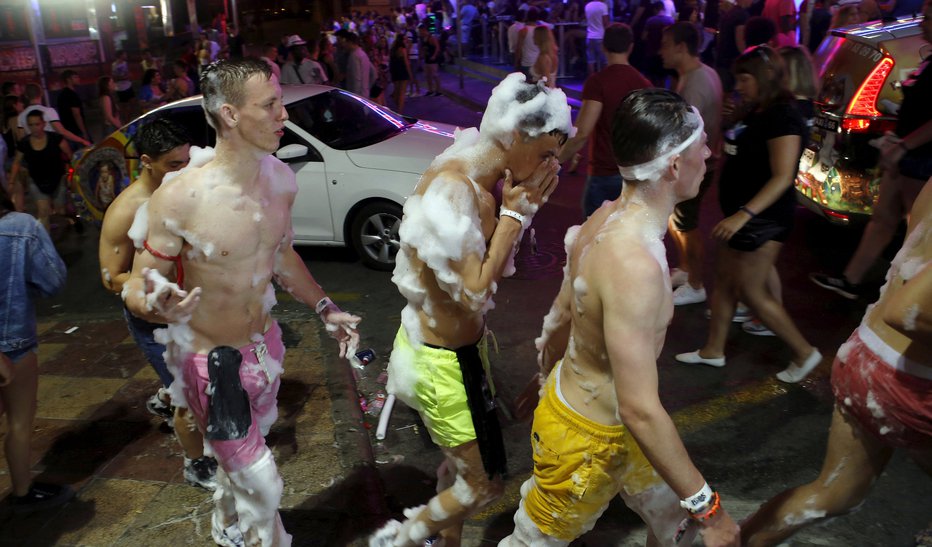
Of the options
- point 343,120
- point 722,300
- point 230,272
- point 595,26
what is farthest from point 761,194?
point 595,26

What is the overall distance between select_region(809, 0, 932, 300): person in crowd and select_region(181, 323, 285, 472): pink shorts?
4.46m

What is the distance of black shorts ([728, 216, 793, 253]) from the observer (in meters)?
4.59

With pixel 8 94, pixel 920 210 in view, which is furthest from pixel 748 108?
pixel 8 94

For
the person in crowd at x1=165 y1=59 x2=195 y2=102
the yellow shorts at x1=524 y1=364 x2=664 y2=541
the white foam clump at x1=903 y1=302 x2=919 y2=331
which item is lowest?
the yellow shorts at x1=524 y1=364 x2=664 y2=541

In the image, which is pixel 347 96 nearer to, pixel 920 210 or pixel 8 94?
pixel 8 94

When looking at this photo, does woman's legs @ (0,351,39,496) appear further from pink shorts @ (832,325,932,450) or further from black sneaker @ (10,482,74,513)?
pink shorts @ (832,325,932,450)

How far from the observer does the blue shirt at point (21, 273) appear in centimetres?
352

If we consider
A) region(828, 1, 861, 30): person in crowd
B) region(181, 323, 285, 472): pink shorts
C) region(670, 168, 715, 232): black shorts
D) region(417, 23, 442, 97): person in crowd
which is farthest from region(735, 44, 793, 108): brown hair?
region(417, 23, 442, 97): person in crowd

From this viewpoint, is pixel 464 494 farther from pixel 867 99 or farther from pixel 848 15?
pixel 848 15

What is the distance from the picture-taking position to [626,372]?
7.37 feet

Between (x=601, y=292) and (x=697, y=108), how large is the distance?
154 inches

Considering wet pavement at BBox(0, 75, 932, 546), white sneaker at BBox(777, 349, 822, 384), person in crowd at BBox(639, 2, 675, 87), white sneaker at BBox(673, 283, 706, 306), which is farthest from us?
person in crowd at BBox(639, 2, 675, 87)

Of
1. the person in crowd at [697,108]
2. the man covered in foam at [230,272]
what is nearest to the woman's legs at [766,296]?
the person in crowd at [697,108]

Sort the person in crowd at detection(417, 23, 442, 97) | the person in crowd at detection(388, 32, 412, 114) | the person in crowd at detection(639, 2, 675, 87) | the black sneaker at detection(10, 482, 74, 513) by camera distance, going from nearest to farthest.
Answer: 1. the black sneaker at detection(10, 482, 74, 513)
2. the person in crowd at detection(639, 2, 675, 87)
3. the person in crowd at detection(388, 32, 412, 114)
4. the person in crowd at detection(417, 23, 442, 97)
